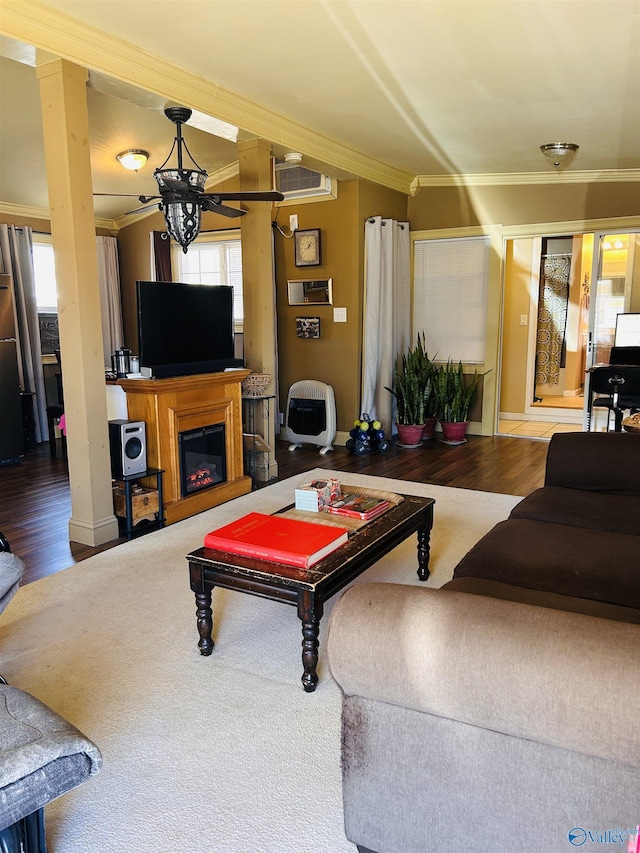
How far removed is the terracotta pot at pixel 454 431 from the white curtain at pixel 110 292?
4.08 meters

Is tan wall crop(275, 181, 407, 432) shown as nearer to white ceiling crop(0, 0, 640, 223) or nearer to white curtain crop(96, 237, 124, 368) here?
white ceiling crop(0, 0, 640, 223)

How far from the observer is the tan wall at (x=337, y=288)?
241 inches

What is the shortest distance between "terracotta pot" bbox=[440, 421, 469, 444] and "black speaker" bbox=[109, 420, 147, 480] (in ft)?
11.1

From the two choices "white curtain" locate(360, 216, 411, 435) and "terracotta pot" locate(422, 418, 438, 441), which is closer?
"white curtain" locate(360, 216, 411, 435)

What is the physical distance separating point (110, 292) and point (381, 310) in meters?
3.57

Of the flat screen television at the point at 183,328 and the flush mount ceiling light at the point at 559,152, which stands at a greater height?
the flush mount ceiling light at the point at 559,152

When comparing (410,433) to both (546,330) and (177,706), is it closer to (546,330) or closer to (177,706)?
(546,330)

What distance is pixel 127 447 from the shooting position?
3.78 metres

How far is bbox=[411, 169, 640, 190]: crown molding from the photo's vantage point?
5941 millimetres

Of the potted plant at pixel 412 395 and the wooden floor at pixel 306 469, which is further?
the potted plant at pixel 412 395

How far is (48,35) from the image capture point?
3145 mm

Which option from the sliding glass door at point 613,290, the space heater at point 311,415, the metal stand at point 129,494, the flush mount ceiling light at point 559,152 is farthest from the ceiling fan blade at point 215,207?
the sliding glass door at point 613,290

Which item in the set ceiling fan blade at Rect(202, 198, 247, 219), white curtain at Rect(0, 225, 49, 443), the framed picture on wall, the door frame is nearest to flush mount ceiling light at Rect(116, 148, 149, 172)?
white curtain at Rect(0, 225, 49, 443)

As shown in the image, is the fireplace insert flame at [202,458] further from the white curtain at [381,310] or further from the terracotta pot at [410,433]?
the terracotta pot at [410,433]
